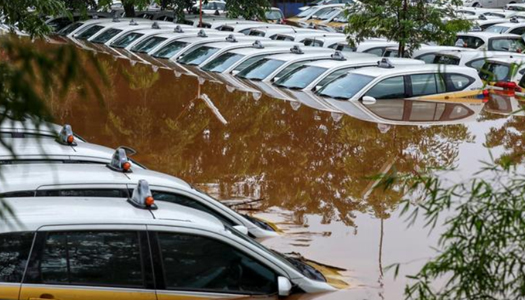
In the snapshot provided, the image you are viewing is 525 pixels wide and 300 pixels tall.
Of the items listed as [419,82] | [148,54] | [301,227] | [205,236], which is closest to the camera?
[205,236]

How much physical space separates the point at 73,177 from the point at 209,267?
1.84m

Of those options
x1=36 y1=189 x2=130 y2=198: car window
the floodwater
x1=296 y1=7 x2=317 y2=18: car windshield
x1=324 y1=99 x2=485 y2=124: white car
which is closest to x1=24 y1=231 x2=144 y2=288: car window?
x1=36 y1=189 x2=130 y2=198: car window

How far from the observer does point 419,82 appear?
56.5 feet

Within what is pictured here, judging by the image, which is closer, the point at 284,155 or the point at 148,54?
the point at 284,155

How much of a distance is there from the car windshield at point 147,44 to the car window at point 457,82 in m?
8.88

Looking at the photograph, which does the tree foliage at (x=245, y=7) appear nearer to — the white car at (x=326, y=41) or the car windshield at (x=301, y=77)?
the white car at (x=326, y=41)

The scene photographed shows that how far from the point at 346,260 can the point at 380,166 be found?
3764 millimetres

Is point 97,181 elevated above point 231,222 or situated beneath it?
elevated above

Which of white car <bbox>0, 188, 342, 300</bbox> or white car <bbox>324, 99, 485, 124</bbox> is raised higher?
white car <bbox>0, 188, 342, 300</bbox>

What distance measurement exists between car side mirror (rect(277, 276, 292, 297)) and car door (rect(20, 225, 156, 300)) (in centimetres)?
94

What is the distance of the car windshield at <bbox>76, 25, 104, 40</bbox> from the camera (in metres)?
27.1

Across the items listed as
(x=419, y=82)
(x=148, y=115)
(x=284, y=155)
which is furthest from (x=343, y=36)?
(x=284, y=155)

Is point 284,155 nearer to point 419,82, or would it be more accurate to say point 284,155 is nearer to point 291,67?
point 419,82

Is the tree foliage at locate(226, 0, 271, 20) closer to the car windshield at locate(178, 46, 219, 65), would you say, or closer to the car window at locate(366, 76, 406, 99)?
the car windshield at locate(178, 46, 219, 65)
